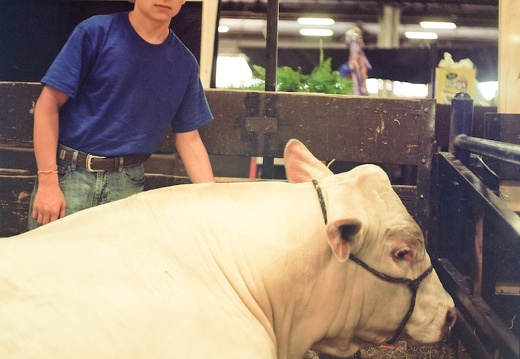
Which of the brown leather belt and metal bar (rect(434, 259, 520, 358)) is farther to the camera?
the brown leather belt

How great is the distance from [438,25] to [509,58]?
21.3ft

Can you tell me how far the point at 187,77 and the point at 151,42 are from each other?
218 millimetres

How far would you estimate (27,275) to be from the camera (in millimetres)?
1707

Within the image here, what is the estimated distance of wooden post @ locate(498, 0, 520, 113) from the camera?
12.3 feet

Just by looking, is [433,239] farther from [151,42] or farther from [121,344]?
[121,344]

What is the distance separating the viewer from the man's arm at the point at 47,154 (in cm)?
268

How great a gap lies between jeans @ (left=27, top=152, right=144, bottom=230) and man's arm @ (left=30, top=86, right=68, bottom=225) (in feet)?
0.29

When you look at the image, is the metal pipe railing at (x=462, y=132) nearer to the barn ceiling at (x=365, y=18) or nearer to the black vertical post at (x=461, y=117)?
the black vertical post at (x=461, y=117)

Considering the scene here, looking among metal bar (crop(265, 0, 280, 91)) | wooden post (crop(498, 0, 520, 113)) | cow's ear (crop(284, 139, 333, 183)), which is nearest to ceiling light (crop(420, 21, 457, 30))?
wooden post (crop(498, 0, 520, 113))

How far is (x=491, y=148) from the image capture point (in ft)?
8.30

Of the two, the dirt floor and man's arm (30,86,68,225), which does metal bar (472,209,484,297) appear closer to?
the dirt floor

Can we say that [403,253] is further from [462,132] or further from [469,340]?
[462,132]

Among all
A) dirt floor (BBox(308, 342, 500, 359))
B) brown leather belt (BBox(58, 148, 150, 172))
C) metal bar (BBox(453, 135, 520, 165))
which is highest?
metal bar (BBox(453, 135, 520, 165))

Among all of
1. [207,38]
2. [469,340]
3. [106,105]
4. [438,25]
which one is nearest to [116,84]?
[106,105]
